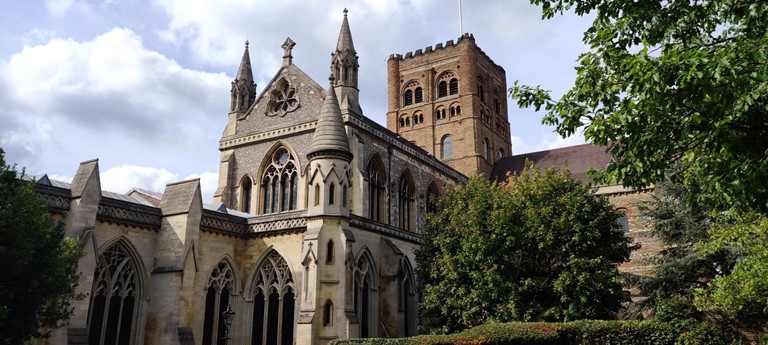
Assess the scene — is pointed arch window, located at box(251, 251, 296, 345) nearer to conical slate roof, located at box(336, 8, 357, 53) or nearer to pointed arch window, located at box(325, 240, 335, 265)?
pointed arch window, located at box(325, 240, 335, 265)

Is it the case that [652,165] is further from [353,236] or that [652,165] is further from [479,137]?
[479,137]

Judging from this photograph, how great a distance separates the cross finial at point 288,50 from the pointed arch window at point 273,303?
11057 millimetres

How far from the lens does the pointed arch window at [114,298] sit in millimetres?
18453

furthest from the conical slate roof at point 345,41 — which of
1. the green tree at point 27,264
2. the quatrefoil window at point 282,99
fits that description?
the green tree at point 27,264

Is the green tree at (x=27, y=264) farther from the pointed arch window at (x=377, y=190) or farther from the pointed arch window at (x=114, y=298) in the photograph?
the pointed arch window at (x=377, y=190)

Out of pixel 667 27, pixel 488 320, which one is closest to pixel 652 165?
pixel 667 27

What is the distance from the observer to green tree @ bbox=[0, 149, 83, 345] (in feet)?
43.5

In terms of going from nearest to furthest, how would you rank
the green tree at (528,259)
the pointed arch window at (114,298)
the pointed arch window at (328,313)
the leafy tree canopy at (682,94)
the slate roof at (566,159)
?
1. the leafy tree canopy at (682,94)
2. the pointed arch window at (114,298)
3. the green tree at (528,259)
4. the pointed arch window at (328,313)
5. the slate roof at (566,159)

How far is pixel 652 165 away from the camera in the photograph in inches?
367

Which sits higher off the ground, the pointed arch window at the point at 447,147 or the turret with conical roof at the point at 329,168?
the pointed arch window at the point at 447,147

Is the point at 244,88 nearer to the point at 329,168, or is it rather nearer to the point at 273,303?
the point at 329,168

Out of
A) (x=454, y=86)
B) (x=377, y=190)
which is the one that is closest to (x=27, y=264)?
(x=377, y=190)

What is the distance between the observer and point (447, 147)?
48.8 m

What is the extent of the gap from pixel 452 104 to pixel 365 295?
28866mm
